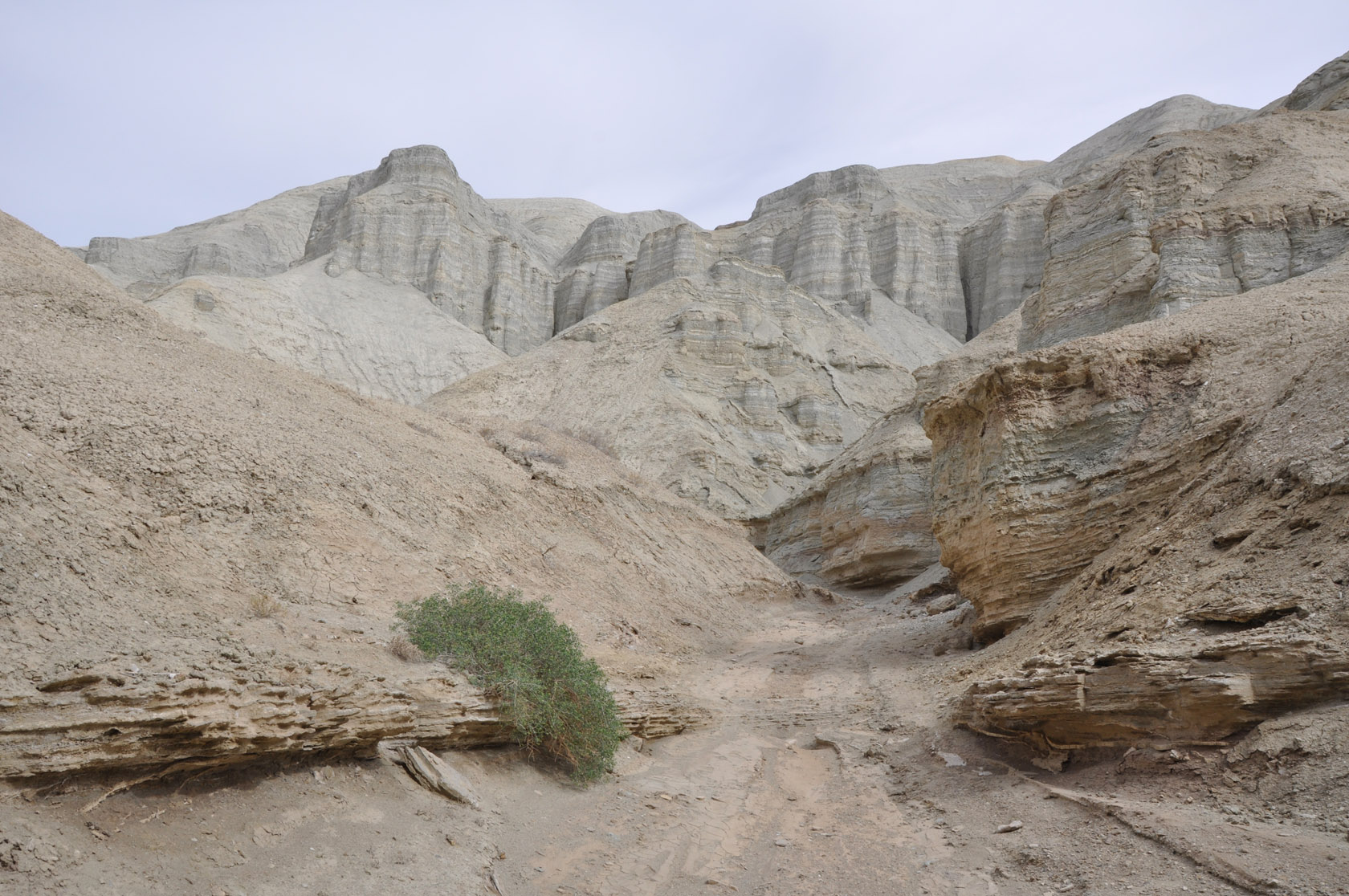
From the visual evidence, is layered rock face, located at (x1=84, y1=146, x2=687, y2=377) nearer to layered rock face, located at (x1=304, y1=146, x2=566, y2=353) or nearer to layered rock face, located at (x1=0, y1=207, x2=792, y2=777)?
layered rock face, located at (x1=304, y1=146, x2=566, y2=353)

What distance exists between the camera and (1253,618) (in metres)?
6.41

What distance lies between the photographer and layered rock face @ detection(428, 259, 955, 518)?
3222 centimetres

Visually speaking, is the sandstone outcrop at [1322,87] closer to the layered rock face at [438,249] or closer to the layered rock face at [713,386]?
the layered rock face at [713,386]

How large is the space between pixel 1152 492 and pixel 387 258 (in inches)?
1812

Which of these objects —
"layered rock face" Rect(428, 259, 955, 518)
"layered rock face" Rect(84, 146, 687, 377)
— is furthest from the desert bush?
"layered rock face" Rect(84, 146, 687, 377)

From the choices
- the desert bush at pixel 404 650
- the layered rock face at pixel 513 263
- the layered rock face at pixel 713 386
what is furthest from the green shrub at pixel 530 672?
the layered rock face at pixel 513 263

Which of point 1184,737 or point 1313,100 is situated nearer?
point 1184,737

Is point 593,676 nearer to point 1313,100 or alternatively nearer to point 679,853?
point 679,853

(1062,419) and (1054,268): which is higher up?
(1054,268)

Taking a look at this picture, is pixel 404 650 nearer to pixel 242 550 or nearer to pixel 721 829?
pixel 242 550

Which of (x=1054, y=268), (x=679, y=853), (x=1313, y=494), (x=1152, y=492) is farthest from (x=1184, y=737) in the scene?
(x=1054, y=268)

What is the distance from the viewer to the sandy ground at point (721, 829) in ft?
15.1

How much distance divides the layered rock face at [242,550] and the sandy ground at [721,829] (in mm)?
352

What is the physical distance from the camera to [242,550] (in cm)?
906
